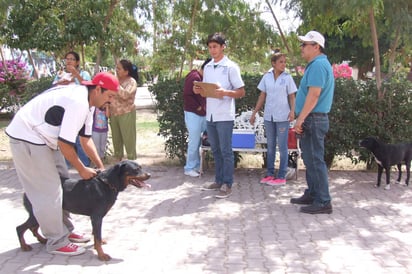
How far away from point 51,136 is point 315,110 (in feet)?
9.44

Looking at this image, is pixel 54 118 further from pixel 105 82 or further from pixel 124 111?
pixel 124 111

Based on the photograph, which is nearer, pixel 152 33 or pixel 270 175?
pixel 270 175

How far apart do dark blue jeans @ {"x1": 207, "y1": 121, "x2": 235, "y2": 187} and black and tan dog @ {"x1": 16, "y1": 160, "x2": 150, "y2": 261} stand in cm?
213

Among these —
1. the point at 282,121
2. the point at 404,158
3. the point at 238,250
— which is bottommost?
the point at 238,250

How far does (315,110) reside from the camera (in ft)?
17.7

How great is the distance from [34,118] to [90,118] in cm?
44

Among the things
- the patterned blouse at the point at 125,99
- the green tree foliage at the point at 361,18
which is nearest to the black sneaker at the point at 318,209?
the green tree foliage at the point at 361,18

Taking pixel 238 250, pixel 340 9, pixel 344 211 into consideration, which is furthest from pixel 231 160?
pixel 340 9

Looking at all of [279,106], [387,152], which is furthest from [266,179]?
[387,152]

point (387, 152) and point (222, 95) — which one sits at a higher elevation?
point (222, 95)

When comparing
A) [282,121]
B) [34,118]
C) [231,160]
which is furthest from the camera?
[282,121]

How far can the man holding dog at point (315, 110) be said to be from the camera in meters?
5.24

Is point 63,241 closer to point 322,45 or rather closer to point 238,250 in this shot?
point 238,250

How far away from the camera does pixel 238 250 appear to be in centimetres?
444
